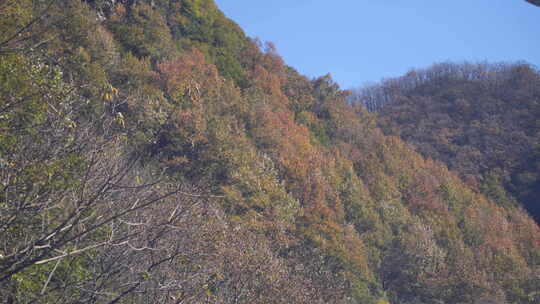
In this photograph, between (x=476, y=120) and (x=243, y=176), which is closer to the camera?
(x=243, y=176)

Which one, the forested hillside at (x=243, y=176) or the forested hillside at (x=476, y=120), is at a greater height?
the forested hillside at (x=476, y=120)

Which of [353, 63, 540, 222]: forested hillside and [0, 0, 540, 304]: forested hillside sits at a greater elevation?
[353, 63, 540, 222]: forested hillside

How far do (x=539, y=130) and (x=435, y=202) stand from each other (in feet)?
83.0

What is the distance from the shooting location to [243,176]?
67.7 feet

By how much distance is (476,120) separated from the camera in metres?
55.2

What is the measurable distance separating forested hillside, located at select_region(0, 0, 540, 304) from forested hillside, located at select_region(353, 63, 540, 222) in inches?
346

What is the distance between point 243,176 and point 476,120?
140 ft

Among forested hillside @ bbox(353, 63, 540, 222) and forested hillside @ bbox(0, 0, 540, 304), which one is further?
forested hillside @ bbox(353, 63, 540, 222)

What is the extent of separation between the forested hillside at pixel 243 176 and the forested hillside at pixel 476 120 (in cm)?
878

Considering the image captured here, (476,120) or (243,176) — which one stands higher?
(476,120)

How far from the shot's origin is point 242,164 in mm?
21016

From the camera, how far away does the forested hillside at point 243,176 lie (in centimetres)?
745

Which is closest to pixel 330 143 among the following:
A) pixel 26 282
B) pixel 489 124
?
pixel 489 124

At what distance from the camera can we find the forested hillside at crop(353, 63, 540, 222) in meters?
46.8
